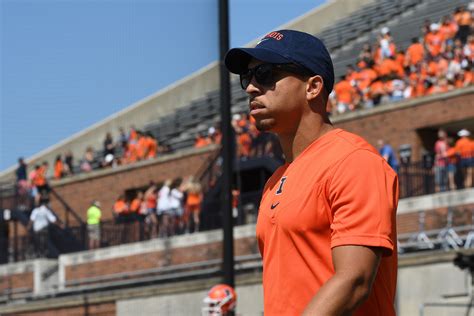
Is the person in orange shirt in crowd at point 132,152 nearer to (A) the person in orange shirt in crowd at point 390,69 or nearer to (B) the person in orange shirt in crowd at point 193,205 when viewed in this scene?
(B) the person in orange shirt in crowd at point 193,205

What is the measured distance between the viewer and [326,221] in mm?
3824

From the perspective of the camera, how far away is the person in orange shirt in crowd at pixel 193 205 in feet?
52.9

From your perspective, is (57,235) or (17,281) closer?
(17,281)

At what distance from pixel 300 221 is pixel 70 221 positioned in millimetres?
17718

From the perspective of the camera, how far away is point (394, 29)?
1373 inches

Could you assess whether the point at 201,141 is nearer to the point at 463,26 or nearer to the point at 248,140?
the point at 248,140

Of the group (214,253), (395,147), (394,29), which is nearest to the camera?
(214,253)

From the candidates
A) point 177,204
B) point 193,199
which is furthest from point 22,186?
point 193,199

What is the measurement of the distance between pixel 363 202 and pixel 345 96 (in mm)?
24458

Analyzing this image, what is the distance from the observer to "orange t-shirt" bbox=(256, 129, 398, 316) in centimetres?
371

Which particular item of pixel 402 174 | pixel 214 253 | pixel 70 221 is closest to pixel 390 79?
pixel 402 174

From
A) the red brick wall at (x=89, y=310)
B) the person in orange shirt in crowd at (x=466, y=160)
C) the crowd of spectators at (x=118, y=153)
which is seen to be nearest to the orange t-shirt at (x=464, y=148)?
the person in orange shirt in crowd at (x=466, y=160)

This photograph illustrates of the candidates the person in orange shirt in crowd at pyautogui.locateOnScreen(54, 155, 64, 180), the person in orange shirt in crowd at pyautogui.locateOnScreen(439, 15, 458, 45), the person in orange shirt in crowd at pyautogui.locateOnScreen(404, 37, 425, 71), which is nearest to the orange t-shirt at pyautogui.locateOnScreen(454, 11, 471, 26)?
the person in orange shirt in crowd at pyautogui.locateOnScreen(439, 15, 458, 45)

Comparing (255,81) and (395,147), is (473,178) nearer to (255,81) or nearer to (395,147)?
(395,147)
